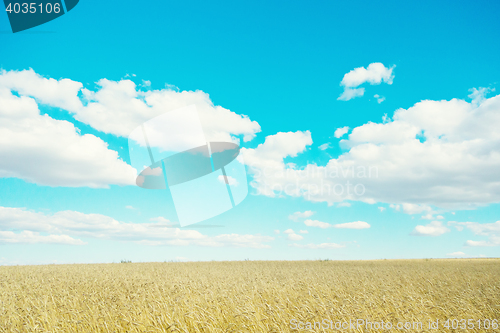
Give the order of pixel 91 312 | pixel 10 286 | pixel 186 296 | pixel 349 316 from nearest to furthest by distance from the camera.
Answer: pixel 349 316, pixel 91 312, pixel 186 296, pixel 10 286

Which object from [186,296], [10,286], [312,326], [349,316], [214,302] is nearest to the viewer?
[312,326]

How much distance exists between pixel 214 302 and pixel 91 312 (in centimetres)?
317

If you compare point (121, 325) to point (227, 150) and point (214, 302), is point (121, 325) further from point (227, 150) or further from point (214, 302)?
point (227, 150)

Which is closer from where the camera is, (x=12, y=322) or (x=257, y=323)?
(x=257, y=323)

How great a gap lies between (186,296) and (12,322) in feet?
14.2

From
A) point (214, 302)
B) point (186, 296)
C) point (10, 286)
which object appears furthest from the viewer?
point (10, 286)

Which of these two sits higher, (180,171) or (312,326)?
(180,171)

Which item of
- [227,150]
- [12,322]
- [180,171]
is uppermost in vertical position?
[227,150]

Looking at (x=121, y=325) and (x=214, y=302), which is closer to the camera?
(x=121, y=325)

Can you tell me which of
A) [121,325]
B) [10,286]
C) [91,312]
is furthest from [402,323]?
[10,286]

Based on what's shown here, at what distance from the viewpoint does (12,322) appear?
24.5 feet

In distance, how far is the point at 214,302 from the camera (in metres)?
8.30

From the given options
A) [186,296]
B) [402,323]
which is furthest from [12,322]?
[402,323]

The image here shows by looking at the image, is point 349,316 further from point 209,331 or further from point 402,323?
point 209,331
